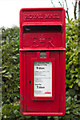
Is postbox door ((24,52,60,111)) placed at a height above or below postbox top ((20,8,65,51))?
below

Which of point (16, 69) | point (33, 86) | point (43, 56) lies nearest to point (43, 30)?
point (43, 56)

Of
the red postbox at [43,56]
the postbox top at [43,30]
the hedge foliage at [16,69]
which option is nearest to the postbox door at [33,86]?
the red postbox at [43,56]

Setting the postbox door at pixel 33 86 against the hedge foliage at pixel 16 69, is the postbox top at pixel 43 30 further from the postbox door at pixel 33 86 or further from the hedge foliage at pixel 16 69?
the hedge foliage at pixel 16 69

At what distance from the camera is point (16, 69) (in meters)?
3.58

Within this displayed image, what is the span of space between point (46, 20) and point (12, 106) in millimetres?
1557

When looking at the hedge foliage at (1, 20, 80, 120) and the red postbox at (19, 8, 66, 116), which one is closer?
the red postbox at (19, 8, 66, 116)

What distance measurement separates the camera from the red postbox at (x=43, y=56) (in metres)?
2.46

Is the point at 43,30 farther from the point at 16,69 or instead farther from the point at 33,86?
the point at 16,69

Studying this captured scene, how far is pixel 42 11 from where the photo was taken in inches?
97.6

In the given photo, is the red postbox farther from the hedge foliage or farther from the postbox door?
the hedge foliage

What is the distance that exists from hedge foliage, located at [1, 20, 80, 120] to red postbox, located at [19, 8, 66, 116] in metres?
0.54

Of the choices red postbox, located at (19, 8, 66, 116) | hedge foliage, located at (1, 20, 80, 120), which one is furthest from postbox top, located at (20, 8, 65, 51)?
hedge foliage, located at (1, 20, 80, 120)

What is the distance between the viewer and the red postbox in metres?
2.46

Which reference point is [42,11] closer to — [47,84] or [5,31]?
[47,84]
